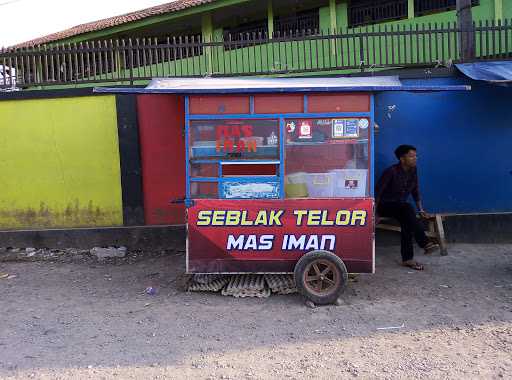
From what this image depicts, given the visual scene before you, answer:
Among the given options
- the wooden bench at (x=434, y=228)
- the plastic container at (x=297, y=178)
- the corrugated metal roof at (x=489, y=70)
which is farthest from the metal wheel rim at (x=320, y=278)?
the corrugated metal roof at (x=489, y=70)

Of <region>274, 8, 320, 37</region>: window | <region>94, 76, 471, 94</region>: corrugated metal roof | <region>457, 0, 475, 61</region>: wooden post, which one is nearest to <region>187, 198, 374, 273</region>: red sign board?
<region>94, 76, 471, 94</region>: corrugated metal roof

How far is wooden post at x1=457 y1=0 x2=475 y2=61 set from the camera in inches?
255

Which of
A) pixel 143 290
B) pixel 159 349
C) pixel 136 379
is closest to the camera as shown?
pixel 136 379

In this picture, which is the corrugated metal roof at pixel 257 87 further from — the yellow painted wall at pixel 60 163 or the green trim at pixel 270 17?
the green trim at pixel 270 17

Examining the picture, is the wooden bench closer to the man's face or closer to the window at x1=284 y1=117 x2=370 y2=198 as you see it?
the man's face

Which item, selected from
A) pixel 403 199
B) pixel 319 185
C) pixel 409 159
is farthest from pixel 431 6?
pixel 319 185

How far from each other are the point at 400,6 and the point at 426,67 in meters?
6.58

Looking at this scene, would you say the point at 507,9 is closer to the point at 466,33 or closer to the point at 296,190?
the point at 466,33

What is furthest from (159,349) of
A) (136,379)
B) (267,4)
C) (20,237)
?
(267,4)

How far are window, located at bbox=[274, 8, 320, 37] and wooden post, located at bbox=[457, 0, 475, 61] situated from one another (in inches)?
291

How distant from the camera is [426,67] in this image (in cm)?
644

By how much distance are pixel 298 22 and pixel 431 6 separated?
391 centimetres

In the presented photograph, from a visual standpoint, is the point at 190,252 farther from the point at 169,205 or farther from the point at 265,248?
the point at 169,205

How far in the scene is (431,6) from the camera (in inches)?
465
